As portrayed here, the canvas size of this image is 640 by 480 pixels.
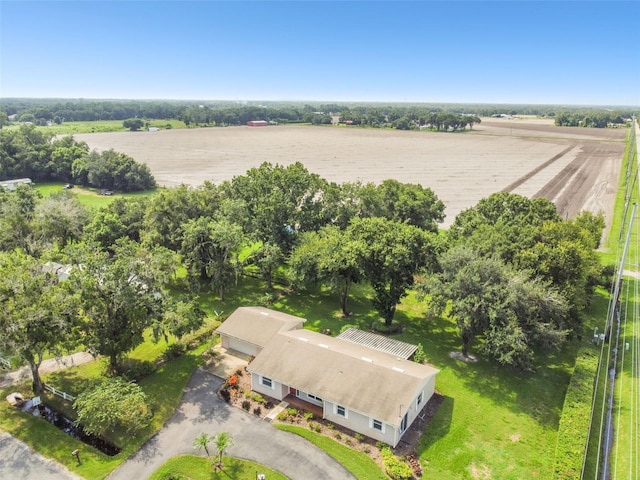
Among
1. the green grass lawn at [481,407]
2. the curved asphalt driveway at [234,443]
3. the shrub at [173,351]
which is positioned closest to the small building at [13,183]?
the green grass lawn at [481,407]

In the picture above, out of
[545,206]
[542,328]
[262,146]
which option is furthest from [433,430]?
[262,146]

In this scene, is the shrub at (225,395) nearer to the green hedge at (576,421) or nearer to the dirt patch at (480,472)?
the dirt patch at (480,472)

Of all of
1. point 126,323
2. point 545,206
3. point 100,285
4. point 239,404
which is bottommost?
point 239,404

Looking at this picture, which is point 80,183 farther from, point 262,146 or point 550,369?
point 550,369

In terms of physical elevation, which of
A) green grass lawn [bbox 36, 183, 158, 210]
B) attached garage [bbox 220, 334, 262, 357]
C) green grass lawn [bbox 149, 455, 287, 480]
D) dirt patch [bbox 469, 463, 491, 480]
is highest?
green grass lawn [bbox 36, 183, 158, 210]

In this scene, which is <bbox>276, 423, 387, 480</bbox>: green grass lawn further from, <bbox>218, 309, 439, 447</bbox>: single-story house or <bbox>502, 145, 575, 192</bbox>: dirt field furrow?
<bbox>502, 145, 575, 192</bbox>: dirt field furrow

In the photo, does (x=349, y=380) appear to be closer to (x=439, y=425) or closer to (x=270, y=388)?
(x=270, y=388)

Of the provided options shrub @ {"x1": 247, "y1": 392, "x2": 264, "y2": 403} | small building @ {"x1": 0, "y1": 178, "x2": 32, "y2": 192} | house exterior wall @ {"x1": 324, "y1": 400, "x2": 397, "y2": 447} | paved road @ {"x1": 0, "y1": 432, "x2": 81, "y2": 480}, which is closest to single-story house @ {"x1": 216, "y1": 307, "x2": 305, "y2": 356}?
shrub @ {"x1": 247, "y1": 392, "x2": 264, "y2": 403}

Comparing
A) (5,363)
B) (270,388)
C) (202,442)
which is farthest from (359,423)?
(5,363)
